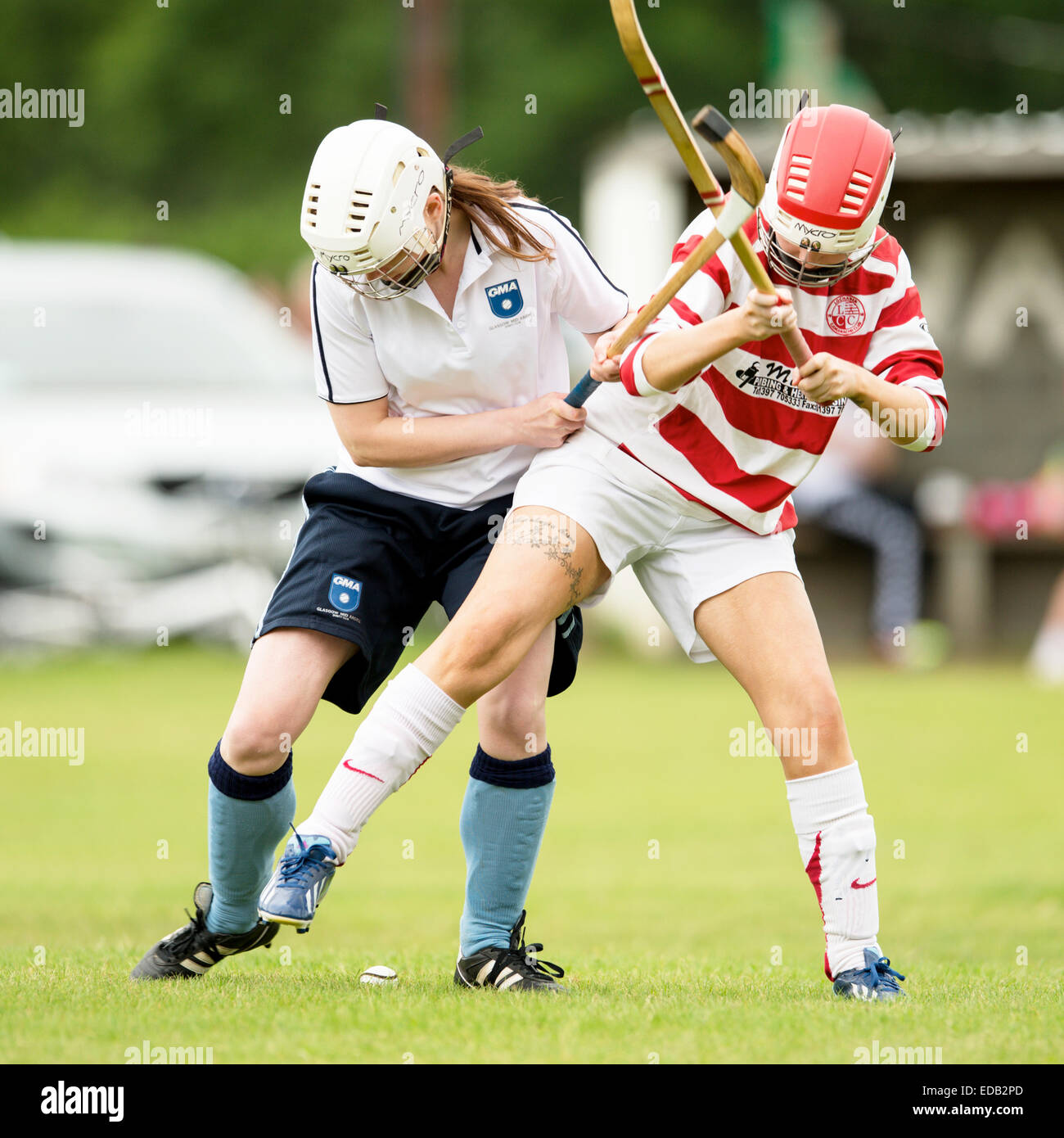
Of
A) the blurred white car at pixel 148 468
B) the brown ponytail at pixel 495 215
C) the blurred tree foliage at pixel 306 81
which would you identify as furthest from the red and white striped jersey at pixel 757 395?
the blurred tree foliage at pixel 306 81

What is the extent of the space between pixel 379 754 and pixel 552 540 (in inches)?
27.6

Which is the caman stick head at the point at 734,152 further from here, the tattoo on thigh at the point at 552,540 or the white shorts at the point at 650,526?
the tattoo on thigh at the point at 552,540

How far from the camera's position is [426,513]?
483cm

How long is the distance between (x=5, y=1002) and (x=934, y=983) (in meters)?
2.55

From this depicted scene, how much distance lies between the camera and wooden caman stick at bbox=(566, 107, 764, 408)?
4035mm

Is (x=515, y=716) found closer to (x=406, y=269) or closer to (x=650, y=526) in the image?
(x=650, y=526)

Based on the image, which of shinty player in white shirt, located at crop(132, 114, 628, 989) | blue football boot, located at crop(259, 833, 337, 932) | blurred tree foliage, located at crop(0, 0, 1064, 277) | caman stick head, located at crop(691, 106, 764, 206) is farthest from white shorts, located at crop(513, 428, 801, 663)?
blurred tree foliage, located at crop(0, 0, 1064, 277)

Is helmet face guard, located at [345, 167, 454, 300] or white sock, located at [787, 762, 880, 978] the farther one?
white sock, located at [787, 762, 880, 978]

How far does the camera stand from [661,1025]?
4082mm

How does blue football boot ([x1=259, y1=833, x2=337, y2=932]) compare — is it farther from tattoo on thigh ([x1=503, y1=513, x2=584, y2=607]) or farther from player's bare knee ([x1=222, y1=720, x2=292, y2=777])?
tattoo on thigh ([x1=503, y1=513, x2=584, y2=607])

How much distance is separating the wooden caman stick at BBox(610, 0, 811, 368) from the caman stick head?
26mm

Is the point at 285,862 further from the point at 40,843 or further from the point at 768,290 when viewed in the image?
the point at 40,843

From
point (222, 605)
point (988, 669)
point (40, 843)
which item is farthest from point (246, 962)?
point (988, 669)

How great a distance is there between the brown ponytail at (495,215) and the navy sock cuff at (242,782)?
150 centimetres
